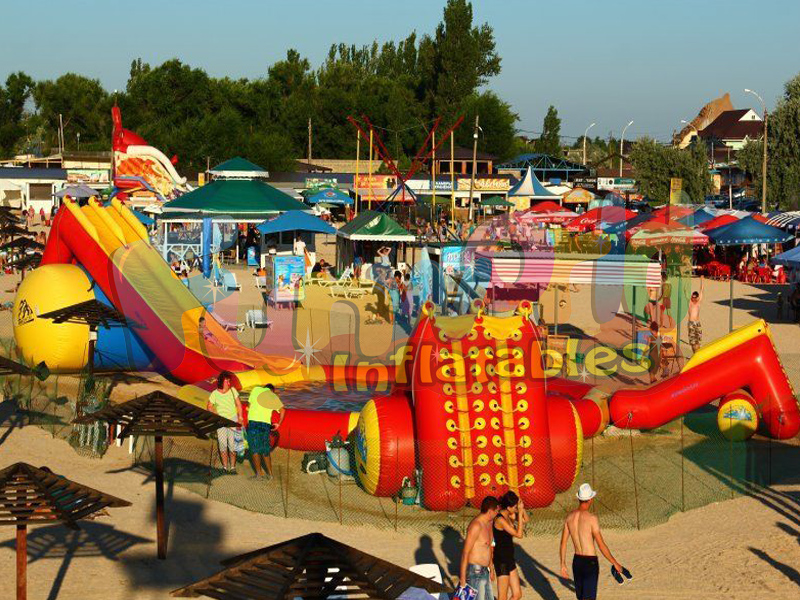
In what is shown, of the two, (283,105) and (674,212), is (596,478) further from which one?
(283,105)

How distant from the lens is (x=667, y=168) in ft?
232

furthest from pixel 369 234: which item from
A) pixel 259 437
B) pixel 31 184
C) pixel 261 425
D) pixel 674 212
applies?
pixel 31 184

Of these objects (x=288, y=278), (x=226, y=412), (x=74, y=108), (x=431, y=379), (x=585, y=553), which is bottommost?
(x=585, y=553)

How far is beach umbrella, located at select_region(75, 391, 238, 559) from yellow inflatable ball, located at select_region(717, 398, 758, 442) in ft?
23.0

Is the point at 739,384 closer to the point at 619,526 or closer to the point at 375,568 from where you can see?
the point at 619,526

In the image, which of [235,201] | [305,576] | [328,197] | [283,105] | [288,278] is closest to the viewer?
[305,576]

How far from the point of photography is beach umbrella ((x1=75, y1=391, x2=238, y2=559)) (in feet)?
35.2

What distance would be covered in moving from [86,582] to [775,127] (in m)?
53.7

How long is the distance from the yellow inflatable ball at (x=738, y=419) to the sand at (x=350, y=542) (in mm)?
1526

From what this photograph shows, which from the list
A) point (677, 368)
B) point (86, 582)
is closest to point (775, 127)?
point (677, 368)

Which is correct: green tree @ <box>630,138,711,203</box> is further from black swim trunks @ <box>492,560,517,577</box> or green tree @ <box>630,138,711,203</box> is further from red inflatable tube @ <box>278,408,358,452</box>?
black swim trunks @ <box>492,560,517,577</box>

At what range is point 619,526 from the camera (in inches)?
465

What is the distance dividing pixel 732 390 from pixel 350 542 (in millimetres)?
6311

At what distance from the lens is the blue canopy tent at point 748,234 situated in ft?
113
